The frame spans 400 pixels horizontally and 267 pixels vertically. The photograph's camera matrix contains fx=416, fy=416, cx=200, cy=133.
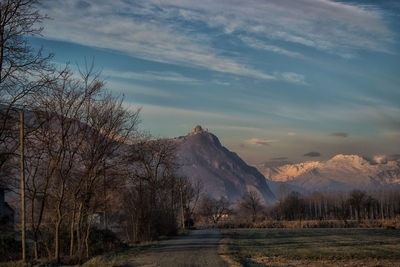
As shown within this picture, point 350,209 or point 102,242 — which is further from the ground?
point 102,242

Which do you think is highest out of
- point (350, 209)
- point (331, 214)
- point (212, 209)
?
point (212, 209)

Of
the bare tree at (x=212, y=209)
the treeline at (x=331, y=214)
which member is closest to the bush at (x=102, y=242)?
the treeline at (x=331, y=214)

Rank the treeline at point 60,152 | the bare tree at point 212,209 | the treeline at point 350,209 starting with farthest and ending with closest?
1. the bare tree at point 212,209
2. the treeline at point 350,209
3. the treeline at point 60,152

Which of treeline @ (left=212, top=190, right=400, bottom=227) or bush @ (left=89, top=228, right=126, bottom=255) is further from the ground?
bush @ (left=89, top=228, right=126, bottom=255)

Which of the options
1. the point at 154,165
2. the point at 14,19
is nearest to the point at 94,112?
the point at 14,19

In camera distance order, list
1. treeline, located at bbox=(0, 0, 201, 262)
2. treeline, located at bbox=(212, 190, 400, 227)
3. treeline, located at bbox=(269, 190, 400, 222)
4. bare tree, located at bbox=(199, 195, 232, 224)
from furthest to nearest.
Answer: bare tree, located at bbox=(199, 195, 232, 224)
treeline, located at bbox=(269, 190, 400, 222)
treeline, located at bbox=(212, 190, 400, 227)
treeline, located at bbox=(0, 0, 201, 262)

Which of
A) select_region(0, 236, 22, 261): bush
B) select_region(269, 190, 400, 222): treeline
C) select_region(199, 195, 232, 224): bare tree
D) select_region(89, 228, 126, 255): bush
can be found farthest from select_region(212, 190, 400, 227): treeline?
select_region(0, 236, 22, 261): bush

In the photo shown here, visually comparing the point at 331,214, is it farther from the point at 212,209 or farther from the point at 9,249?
the point at 9,249

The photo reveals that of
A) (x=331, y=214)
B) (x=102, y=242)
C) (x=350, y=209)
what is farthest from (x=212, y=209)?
(x=102, y=242)

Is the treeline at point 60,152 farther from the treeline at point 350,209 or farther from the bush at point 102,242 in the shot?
the treeline at point 350,209

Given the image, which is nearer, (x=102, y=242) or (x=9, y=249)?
(x=9, y=249)

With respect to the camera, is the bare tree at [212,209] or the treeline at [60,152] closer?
the treeline at [60,152]

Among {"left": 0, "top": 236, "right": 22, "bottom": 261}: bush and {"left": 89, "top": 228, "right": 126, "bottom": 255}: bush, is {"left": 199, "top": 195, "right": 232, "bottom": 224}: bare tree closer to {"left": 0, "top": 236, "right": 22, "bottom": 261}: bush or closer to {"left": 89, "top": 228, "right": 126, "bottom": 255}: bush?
{"left": 89, "top": 228, "right": 126, "bottom": 255}: bush

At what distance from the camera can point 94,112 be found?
21047mm
